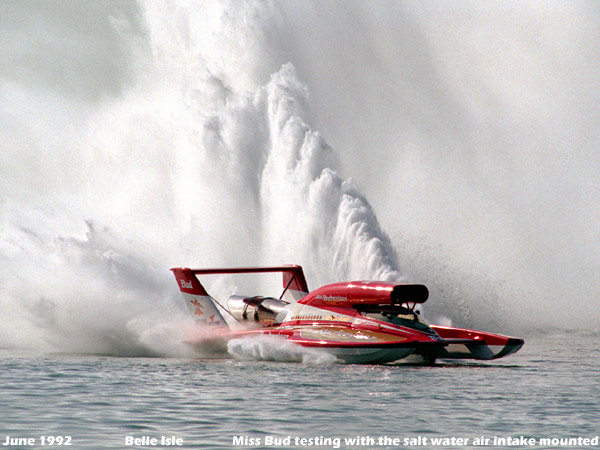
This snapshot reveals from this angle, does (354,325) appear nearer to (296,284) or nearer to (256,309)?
(256,309)

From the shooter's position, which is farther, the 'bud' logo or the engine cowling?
the 'bud' logo

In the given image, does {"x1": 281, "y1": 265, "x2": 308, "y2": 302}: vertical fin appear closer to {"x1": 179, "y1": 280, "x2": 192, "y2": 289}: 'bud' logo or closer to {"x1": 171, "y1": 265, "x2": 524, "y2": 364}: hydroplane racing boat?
{"x1": 171, "y1": 265, "x2": 524, "y2": 364}: hydroplane racing boat

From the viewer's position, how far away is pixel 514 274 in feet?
144

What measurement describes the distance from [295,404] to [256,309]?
9.75m

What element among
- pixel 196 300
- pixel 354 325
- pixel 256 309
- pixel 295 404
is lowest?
pixel 295 404

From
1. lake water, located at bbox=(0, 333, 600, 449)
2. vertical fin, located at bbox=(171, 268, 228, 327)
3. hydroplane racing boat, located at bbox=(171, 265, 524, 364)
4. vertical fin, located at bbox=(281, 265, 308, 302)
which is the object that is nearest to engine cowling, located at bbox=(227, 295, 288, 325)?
hydroplane racing boat, located at bbox=(171, 265, 524, 364)

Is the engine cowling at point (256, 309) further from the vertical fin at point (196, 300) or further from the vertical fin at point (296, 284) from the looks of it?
the vertical fin at point (296, 284)

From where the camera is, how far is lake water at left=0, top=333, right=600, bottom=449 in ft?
31.9

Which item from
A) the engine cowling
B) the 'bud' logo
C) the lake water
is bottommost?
the lake water

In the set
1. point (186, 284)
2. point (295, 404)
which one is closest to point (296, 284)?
point (186, 284)

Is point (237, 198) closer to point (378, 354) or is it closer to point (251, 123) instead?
point (251, 123)

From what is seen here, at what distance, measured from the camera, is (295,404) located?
12023 mm

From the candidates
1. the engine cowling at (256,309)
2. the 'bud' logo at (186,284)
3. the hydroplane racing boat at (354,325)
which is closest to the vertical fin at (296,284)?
the engine cowling at (256,309)

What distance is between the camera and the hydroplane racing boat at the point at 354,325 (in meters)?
18.0
